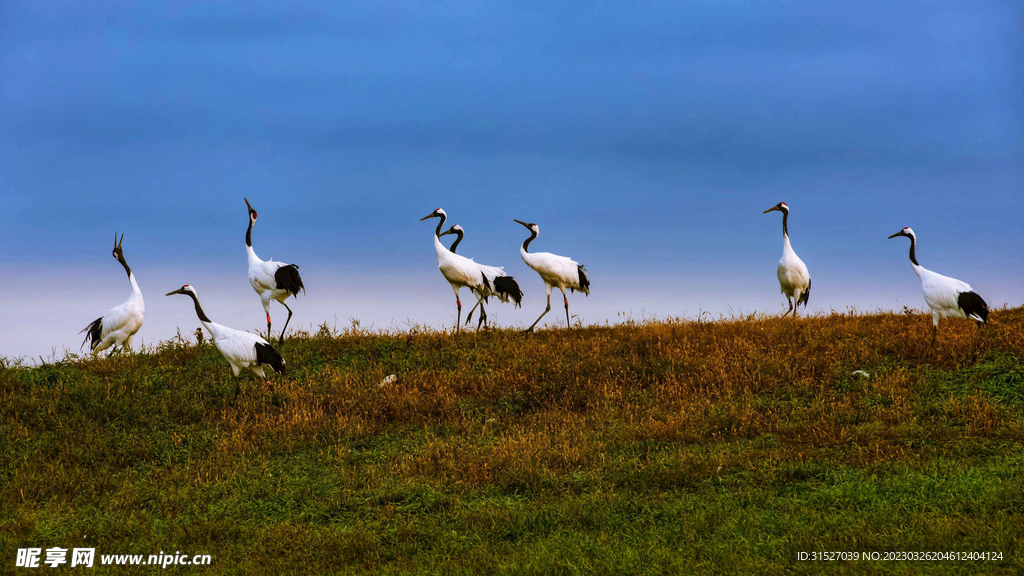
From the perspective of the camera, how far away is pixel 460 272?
18109 millimetres

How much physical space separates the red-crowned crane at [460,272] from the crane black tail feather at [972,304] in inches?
374

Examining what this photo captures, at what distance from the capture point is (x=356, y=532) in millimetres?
7895

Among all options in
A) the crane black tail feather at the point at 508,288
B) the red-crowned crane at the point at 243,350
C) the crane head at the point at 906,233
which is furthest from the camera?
the crane black tail feather at the point at 508,288

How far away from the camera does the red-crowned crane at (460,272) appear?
1814 cm

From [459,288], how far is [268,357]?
6487 mm

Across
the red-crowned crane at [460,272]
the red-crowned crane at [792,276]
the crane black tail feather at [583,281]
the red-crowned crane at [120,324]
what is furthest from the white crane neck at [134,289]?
the red-crowned crane at [792,276]

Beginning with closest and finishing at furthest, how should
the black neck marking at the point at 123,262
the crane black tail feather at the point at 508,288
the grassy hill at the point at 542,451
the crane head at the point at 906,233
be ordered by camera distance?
the grassy hill at the point at 542,451
the crane head at the point at 906,233
the black neck marking at the point at 123,262
the crane black tail feather at the point at 508,288

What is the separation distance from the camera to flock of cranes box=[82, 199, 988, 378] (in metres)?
13.0

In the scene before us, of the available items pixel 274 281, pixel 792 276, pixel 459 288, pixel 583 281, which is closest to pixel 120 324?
pixel 274 281

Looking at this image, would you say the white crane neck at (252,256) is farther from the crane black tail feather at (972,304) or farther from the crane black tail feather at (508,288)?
the crane black tail feather at (972,304)

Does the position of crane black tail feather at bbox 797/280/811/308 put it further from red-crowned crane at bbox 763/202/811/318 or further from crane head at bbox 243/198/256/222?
crane head at bbox 243/198/256/222

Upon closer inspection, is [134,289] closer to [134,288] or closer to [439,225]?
[134,288]

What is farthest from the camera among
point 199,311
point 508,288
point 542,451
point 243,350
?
point 508,288

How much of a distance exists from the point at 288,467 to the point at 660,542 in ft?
17.5
